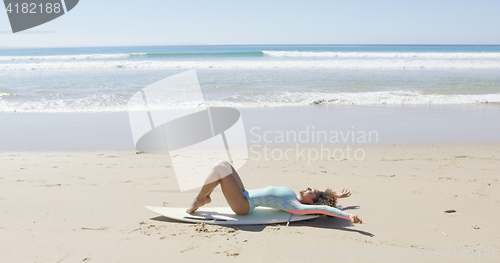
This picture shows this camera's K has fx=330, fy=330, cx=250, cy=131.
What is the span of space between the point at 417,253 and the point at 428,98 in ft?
36.2

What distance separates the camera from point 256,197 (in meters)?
3.87

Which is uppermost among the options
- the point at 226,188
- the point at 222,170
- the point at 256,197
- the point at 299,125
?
the point at 222,170

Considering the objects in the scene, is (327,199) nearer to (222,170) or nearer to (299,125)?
(222,170)

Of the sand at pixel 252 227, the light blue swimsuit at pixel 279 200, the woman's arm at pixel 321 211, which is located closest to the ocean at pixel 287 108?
the sand at pixel 252 227

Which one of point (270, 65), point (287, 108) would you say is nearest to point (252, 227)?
point (287, 108)

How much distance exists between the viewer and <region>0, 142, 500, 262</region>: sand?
10.1ft

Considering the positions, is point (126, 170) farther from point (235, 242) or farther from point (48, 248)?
point (235, 242)

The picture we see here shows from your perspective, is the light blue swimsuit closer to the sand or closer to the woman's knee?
the sand

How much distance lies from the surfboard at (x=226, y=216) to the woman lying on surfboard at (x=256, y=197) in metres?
0.07

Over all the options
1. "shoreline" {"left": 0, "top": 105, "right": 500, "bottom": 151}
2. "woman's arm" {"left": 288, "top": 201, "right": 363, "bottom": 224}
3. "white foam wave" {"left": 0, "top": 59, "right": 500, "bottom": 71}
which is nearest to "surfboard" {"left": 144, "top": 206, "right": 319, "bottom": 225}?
"woman's arm" {"left": 288, "top": 201, "right": 363, "bottom": 224}

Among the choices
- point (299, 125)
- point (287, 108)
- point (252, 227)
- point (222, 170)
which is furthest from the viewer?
point (287, 108)

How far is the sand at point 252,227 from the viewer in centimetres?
308

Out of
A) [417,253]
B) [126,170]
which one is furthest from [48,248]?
[417,253]

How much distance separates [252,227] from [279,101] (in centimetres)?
861
